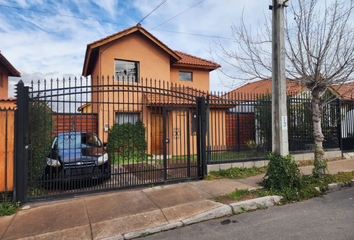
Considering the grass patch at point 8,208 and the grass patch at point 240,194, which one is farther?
the grass patch at point 240,194

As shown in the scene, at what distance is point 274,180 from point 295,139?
400cm

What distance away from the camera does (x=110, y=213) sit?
4.35 m

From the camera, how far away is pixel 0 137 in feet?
15.4

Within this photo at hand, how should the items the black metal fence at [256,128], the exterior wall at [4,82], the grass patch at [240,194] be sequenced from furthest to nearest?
the exterior wall at [4,82] → the black metal fence at [256,128] → the grass patch at [240,194]

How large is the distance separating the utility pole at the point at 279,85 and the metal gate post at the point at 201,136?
193 centimetres

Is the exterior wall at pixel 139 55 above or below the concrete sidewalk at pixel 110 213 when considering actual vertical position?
above

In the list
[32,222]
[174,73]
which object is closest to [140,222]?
[32,222]

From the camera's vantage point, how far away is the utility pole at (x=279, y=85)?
5660mm

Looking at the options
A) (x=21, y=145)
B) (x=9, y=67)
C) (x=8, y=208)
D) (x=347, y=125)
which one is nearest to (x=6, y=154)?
(x=21, y=145)

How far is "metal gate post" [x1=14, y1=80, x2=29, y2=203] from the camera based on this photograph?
4715mm

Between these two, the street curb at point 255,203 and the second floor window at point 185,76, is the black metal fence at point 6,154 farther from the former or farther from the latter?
the second floor window at point 185,76

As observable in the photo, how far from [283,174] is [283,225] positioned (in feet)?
5.90

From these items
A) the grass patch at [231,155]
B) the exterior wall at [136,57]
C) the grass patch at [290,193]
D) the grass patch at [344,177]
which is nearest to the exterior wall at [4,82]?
the exterior wall at [136,57]

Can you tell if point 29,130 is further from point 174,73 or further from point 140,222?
point 174,73
